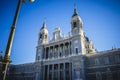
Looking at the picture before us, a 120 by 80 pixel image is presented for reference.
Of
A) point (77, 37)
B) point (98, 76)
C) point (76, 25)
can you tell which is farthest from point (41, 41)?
point (98, 76)

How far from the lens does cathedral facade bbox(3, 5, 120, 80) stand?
3073 centimetres

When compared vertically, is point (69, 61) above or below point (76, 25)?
below

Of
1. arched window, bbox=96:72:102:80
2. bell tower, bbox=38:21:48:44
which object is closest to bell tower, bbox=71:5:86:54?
arched window, bbox=96:72:102:80

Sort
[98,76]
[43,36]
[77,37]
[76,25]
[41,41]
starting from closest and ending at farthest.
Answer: [98,76], [77,37], [76,25], [41,41], [43,36]

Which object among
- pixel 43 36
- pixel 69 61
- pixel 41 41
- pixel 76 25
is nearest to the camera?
pixel 69 61

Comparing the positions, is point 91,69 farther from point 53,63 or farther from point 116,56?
point 53,63

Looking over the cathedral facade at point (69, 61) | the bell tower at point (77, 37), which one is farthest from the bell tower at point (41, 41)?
the bell tower at point (77, 37)

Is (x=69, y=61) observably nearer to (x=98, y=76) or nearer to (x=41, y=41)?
(x=98, y=76)

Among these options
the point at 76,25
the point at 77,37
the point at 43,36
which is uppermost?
the point at 76,25

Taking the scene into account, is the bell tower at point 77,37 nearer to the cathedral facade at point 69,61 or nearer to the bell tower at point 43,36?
the cathedral facade at point 69,61

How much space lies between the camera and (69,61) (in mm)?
37250

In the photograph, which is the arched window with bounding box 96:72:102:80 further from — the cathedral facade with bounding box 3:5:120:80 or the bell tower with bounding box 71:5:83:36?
the bell tower with bounding box 71:5:83:36

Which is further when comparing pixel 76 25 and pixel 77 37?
pixel 76 25

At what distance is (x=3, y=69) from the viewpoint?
17.3 ft
